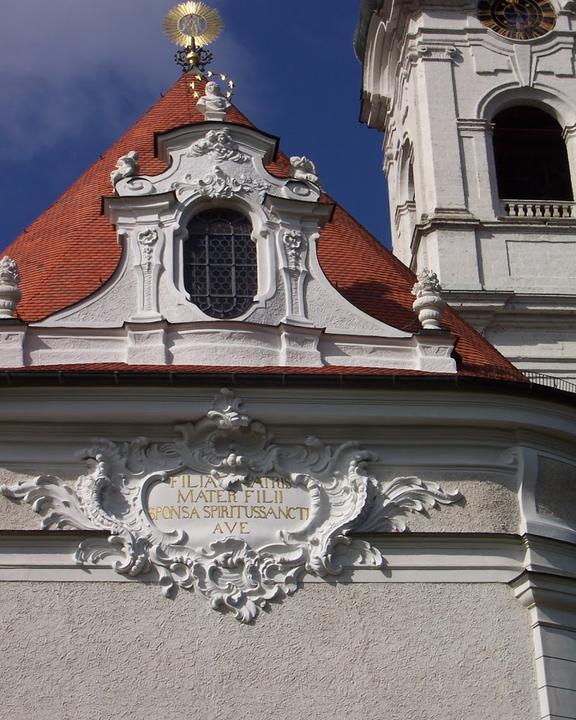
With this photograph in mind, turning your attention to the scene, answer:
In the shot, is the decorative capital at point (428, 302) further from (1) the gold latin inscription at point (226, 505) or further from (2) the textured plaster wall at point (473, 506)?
(1) the gold latin inscription at point (226, 505)

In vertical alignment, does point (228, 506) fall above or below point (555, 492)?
below

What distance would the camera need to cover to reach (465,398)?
1560cm

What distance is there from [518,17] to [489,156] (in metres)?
3.17

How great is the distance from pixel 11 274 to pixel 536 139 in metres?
13.8

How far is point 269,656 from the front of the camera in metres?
14.5

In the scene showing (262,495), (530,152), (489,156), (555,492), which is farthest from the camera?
(530,152)

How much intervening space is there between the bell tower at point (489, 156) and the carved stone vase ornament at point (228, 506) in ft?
26.9

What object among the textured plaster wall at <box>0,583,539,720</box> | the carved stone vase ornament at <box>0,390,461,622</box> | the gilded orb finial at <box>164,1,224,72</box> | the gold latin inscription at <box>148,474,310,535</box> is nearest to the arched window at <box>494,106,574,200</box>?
the gilded orb finial at <box>164,1,224,72</box>

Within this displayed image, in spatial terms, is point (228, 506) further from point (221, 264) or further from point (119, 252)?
point (119, 252)

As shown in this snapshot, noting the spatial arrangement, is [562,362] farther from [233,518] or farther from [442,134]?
[233,518]

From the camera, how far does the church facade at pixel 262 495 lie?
1438 cm

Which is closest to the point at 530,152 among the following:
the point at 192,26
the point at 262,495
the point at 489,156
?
the point at 489,156

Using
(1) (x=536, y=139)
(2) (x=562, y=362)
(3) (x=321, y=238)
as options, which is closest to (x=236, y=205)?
(3) (x=321, y=238)

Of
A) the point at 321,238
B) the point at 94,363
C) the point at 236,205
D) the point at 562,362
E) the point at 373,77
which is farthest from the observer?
the point at 373,77
